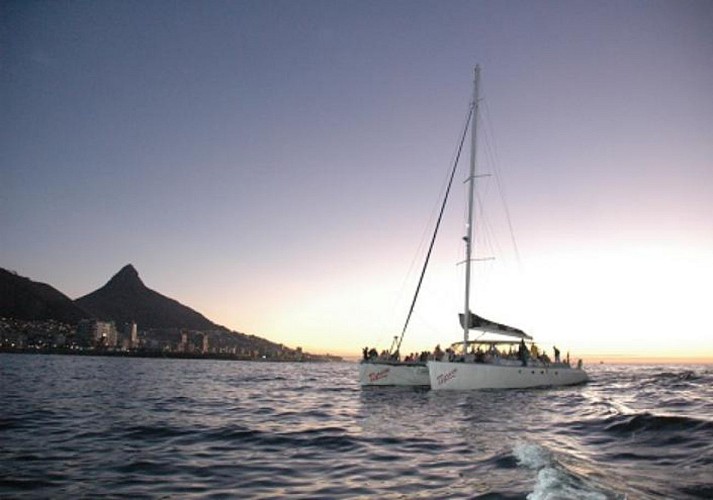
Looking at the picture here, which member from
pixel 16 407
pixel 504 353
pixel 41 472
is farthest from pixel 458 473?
pixel 504 353

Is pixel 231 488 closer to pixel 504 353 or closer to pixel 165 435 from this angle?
pixel 165 435

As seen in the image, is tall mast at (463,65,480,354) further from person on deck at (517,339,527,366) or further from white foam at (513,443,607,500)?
white foam at (513,443,607,500)

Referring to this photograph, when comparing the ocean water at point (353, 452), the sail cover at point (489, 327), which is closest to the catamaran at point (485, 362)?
the sail cover at point (489, 327)

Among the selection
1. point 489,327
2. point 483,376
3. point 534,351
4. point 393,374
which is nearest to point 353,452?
point 483,376

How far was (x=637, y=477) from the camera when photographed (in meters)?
9.10

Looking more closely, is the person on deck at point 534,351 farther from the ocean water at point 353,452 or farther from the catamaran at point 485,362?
the ocean water at point 353,452

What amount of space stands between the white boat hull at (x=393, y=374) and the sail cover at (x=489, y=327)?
4830 mm

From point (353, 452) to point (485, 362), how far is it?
21346 mm

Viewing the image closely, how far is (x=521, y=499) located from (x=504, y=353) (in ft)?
97.8

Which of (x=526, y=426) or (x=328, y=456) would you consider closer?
(x=328, y=456)

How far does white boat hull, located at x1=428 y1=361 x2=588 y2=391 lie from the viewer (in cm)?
2820

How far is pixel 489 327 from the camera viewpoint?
3353 cm

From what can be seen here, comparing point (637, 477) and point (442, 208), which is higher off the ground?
point (442, 208)

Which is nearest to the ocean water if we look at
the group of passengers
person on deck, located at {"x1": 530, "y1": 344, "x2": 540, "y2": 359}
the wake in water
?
the wake in water
